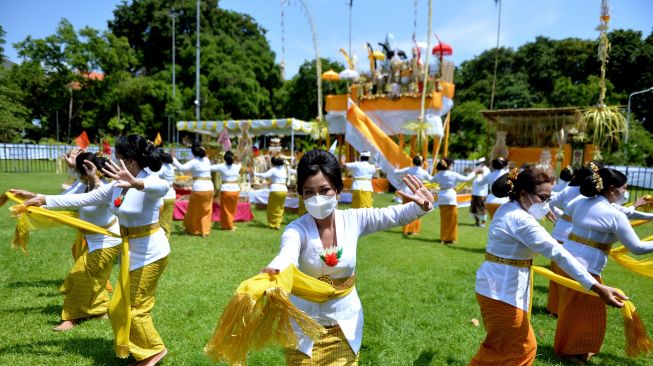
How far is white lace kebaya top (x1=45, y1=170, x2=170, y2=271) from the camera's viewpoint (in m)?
3.35

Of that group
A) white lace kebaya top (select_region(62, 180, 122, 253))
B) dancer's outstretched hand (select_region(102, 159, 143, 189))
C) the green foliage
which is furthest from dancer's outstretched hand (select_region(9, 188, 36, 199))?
the green foliage

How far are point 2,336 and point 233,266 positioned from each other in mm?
3072

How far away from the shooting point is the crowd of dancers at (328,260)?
6.89 ft

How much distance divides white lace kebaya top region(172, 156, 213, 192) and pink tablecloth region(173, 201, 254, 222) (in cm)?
171

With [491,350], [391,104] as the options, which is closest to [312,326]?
[491,350]

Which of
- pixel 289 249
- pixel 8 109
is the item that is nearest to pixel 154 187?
pixel 289 249

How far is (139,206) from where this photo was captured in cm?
340

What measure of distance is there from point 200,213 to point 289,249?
7175 millimetres

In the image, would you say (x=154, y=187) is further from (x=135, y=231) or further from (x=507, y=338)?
(x=507, y=338)

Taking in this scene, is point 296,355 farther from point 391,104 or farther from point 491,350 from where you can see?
point 391,104

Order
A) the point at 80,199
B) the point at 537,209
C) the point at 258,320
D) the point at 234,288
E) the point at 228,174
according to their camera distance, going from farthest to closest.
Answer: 1. the point at 228,174
2. the point at 234,288
3. the point at 80,199
4. the point at 537,209
5. the point at 258,320

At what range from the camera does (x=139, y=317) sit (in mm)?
3348

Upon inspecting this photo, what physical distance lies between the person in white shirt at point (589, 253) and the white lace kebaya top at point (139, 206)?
3531 millimetres

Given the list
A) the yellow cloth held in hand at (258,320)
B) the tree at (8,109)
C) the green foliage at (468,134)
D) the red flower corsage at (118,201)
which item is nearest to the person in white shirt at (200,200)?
the red flower corsage at (118,201)
